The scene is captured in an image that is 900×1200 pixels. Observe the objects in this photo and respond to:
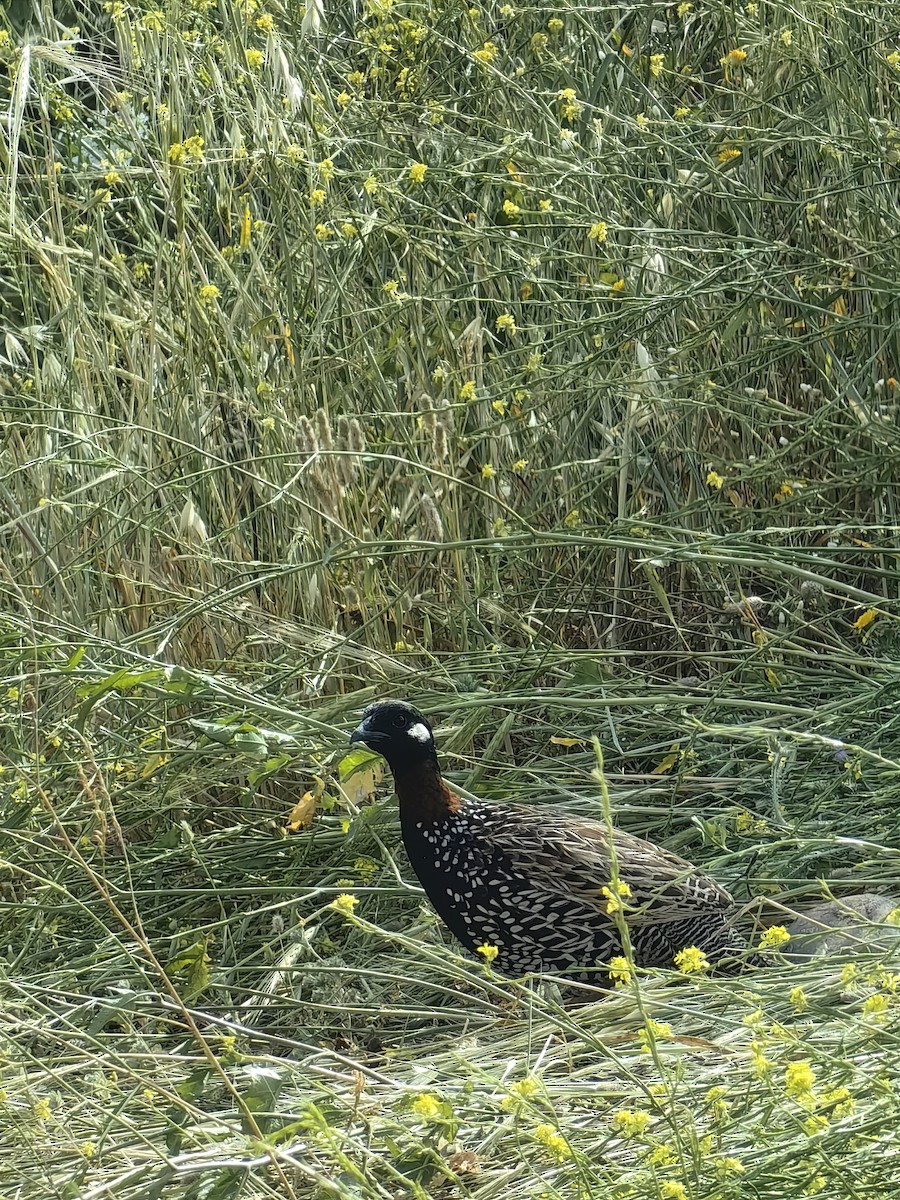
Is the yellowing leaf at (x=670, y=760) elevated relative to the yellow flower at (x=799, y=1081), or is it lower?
lower

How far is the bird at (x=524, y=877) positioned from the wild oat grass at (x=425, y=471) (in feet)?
0.39

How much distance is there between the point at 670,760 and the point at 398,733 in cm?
72

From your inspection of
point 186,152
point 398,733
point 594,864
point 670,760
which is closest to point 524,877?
point 594,864

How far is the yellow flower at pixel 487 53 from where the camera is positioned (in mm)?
4180

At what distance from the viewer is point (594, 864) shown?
11.2 feet

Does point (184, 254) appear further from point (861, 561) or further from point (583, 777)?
point (861, 561)

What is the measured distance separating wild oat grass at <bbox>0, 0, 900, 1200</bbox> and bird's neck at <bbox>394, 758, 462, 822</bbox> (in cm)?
8

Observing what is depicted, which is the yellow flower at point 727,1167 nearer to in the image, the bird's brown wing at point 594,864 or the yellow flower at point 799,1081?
the yellow flower at point 799,1081

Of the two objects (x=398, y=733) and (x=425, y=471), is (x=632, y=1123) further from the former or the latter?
(x=425, y=471)

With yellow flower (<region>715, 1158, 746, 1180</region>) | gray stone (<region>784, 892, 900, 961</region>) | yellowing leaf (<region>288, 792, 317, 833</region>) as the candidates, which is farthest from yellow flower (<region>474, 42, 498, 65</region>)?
yellow flower (<region>715, 1158, 746, 1180</region>)

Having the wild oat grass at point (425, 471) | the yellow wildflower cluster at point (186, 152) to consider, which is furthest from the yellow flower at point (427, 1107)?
the yellow wildflower cluster at point (186, 152)

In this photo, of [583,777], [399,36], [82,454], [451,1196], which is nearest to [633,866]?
[583,777]

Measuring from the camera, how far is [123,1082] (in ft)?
10.0

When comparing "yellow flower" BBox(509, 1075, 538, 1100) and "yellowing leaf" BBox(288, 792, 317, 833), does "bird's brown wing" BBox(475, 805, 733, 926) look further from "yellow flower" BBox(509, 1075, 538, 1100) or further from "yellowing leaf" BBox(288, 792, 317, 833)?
"yellow flower" BBox(509, 1075, 538, 1100)
